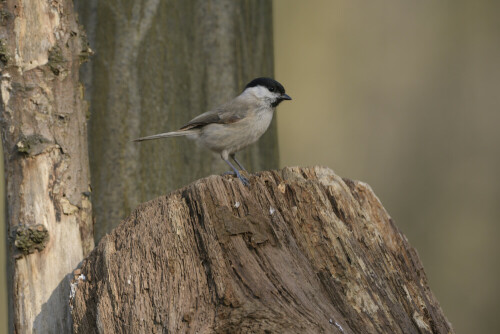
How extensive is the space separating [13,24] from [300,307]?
1.55 m

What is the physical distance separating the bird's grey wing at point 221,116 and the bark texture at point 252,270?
1.04 m

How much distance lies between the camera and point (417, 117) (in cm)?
658

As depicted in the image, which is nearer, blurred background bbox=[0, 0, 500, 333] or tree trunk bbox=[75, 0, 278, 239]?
tree trunk bbox=[75, 0, 278, 239]

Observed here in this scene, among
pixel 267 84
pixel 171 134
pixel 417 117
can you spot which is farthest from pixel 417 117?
pixel 171 134

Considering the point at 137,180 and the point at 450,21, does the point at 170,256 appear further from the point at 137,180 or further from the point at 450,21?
the point at 450,21

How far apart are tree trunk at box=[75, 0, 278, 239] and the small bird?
0.26ft

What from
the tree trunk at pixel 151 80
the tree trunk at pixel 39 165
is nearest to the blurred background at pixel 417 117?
the tree trunk at pixel 151 80

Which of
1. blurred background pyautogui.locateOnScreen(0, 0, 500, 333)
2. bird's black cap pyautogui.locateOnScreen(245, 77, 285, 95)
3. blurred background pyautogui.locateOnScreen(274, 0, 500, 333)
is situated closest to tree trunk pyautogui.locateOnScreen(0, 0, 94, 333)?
bird's black cap pyautogui.locateOnScreen(245, 77, 285, 95)

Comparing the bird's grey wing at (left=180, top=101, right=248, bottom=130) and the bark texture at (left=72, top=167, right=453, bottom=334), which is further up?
the bird's grey wing at (left=180, top=101, right=248, bottom=130)

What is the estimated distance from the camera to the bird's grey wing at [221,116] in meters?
3.52

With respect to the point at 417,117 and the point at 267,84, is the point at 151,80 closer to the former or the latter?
the point at 267,84

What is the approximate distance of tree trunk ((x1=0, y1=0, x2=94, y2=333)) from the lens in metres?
2.51

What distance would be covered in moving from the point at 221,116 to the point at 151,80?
53 centimetres

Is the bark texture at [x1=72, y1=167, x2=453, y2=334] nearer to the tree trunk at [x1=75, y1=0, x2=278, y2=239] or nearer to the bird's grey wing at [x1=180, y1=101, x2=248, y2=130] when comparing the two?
the tree trunk at [x1=75, y1=0, x2=278, y2=239]
